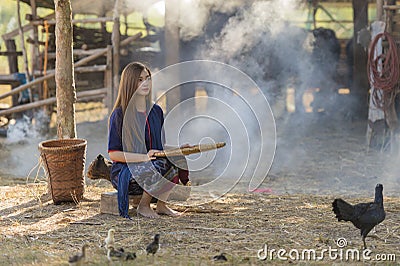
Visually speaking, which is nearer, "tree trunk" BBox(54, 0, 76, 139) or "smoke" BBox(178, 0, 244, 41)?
"tree trunk" BBox(54, 0, 76, 139)

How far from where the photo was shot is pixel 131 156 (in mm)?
5555

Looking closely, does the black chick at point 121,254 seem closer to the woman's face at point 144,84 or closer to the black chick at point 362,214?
the black chick at point 362,214

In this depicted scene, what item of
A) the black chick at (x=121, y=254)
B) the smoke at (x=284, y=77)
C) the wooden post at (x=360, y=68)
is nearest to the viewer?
the black chick at (x=121, y=254)

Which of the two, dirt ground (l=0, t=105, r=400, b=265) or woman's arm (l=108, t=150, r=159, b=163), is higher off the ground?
woman's arm (l=108, t=150, r=159, b=163)

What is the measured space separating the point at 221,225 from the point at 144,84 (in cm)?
140

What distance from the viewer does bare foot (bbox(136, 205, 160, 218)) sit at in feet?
18.8

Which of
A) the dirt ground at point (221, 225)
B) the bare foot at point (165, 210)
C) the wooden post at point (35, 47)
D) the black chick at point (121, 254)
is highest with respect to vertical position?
the wooden post at point (35, 47)

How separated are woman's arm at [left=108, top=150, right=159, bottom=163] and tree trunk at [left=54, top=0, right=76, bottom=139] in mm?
1439

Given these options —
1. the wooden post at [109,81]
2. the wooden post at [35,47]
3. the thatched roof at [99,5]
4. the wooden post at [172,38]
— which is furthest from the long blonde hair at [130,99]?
the wooden post at [35,47]

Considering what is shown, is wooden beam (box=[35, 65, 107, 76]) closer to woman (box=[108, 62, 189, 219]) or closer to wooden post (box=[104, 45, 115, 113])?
wooden post (box=[104, 45, 115, 113])

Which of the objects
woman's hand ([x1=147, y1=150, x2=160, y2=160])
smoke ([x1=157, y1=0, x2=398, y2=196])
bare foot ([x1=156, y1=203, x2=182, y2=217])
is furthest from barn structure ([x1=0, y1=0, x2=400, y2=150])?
woman's hand ([x1=147, y1=150, x2=160, y2=160])

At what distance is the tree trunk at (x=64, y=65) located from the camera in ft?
22.3

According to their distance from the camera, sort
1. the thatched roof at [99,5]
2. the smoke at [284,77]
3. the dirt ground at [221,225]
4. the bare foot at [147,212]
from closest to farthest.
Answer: the dirt ground at [221,225] < the bare foot at [147,212] < the smoke at [284,77] < the thatched roof at [99,5]

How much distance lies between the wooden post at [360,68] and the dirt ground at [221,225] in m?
5.39
